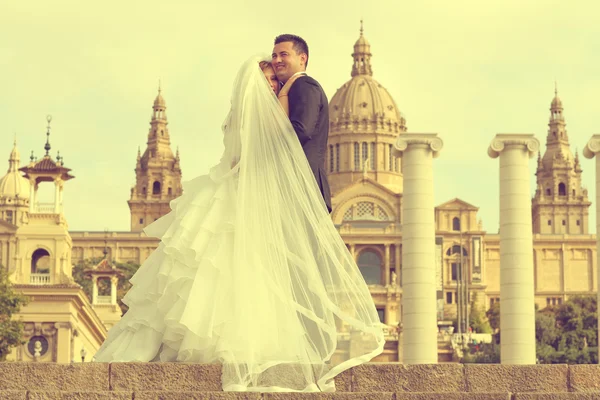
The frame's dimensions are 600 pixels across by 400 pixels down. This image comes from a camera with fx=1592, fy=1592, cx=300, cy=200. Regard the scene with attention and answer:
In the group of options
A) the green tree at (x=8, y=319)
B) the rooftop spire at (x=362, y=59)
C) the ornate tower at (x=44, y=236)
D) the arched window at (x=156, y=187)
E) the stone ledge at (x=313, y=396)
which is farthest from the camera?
the rooftop spire at (x=362, y=59)

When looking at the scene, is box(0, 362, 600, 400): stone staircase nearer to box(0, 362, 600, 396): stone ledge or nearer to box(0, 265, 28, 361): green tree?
box(0, 362, 600, 396): stone ledge

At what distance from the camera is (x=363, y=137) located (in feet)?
580

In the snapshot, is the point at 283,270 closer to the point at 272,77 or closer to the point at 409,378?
the point at 409,378

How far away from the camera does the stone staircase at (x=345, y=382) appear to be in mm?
11836

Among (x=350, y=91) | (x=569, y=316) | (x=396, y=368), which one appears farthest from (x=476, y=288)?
(x=396, y=368)

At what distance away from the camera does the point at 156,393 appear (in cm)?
1177

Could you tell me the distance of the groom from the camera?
1262 centimetres

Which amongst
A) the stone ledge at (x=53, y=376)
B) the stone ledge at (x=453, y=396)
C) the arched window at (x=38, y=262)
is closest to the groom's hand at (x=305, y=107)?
the stone ledge at (x=453, y=396)

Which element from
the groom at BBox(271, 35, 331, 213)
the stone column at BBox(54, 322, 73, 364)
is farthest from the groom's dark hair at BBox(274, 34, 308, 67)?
the stone column at BBox(54, 322, 73, 364)

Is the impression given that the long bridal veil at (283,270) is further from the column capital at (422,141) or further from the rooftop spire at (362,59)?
the rooftop spire at (362,59)

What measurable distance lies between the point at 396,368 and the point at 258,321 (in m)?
1.28

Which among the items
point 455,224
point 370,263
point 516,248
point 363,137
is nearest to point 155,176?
point 363,137

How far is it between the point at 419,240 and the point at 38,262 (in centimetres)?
4203

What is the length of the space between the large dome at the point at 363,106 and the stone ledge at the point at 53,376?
A: 537ft
